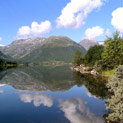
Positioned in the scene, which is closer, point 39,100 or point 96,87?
point 39,100

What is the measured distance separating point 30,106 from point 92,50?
323 feet

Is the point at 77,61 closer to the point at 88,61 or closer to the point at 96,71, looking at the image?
the point at 88,61

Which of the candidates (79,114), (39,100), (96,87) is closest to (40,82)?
(96,87)

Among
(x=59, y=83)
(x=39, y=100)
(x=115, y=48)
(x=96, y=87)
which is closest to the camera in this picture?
(x=39, y=100)

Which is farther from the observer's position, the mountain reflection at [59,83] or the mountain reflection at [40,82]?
the mountain reflection at [40,82]

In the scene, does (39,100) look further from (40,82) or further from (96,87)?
(40,82)

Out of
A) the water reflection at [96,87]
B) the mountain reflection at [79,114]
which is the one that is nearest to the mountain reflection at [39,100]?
the mountain reflection at [79,114]

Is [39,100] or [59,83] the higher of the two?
[59,83]

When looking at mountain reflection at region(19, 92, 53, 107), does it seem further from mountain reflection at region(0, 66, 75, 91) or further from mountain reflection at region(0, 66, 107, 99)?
mountain reflection at region(0, 66, 75, 91)

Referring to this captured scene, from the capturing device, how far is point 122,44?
6662 cm

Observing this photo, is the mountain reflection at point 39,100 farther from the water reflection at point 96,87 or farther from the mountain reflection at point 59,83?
the water reflection at point 96,87

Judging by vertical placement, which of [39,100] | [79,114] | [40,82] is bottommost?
[79,114]

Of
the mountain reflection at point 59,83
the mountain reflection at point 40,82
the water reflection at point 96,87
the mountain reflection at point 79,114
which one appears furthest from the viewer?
the mountain reflection at point 40,82

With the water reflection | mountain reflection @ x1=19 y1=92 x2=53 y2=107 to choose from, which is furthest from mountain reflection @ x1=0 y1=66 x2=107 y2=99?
mountain reflection @ x1=19 y1=92 x2=53 y2=107
